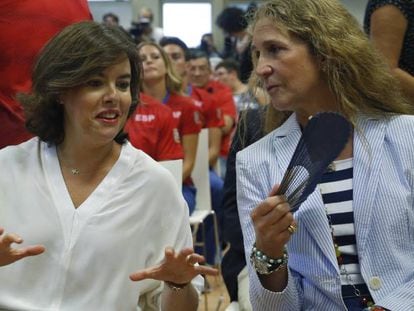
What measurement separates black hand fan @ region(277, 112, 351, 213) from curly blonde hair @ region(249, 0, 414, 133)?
0.40m

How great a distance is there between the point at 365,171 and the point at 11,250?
81 cm

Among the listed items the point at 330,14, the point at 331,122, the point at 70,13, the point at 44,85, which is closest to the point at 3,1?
the point at 70,13

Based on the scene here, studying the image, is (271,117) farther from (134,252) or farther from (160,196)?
(134,252)

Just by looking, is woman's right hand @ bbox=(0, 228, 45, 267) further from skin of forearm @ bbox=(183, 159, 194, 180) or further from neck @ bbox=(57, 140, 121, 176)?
skin of forearm @ bbox=(183, 159, 194, 180)

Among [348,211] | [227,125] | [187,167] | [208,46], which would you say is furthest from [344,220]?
[208,46]

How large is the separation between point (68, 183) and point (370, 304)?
2.61ft

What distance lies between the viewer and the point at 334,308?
179 cm

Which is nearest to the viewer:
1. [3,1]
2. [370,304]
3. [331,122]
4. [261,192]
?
[331,122]

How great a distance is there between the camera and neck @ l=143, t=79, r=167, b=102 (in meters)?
4.73

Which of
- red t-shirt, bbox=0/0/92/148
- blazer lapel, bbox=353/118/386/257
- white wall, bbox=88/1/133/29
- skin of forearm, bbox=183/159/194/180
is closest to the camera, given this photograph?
blazer lapel, bbox=353/118/386/257

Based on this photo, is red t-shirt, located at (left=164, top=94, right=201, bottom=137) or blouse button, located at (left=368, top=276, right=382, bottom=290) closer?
blouse button, located at (left=368, top=276, right=382, bottom=290)

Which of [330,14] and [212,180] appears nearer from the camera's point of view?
[330,14]

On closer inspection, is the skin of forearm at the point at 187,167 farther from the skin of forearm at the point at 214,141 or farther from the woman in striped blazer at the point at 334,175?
the woman in striped blazer at the point at 334,175

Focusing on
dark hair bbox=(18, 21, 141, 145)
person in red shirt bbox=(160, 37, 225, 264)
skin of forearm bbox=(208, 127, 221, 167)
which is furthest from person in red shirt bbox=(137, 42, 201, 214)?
dark hair bbox=(18, 21, 141, 145)
